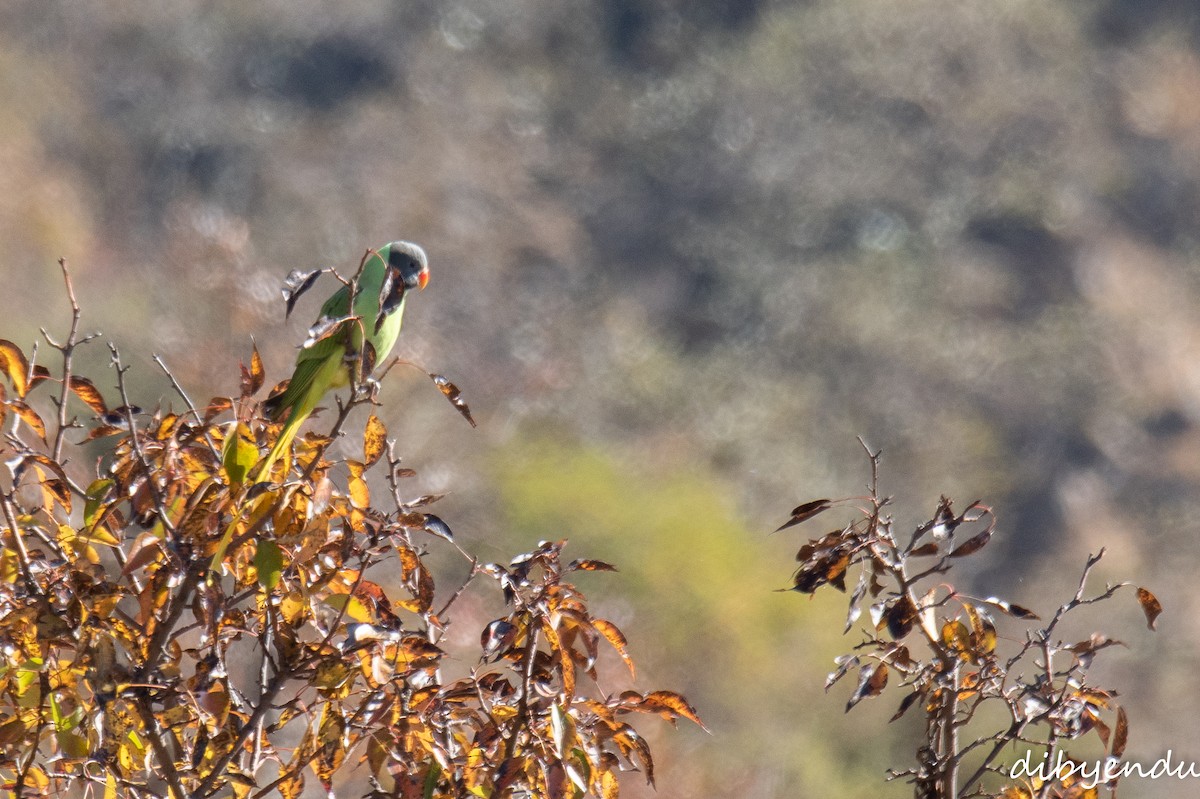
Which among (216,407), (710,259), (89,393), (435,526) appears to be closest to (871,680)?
(435,526)

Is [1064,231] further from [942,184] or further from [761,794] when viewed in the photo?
[761,794]

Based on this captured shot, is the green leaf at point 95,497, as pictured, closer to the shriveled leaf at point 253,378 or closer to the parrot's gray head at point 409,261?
the shriveled leaf at point 253,378

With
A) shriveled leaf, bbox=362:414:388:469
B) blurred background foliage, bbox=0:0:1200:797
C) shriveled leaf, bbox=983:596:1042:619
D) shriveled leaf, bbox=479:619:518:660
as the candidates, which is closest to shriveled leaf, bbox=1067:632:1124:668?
shriveled leaf, bbox=983:596:1042:619

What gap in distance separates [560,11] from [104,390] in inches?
248

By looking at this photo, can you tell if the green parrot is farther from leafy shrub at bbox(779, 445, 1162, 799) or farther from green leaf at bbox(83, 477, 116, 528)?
leafy shrub at bbox(779, 445, 1162, 799)

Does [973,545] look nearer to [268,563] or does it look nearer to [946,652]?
[946,652]

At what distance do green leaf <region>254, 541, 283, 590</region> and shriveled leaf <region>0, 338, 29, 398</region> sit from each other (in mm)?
471

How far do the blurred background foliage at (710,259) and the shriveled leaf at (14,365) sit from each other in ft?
15.8

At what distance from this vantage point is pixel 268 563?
4.70 feet

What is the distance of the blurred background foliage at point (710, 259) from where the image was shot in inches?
276

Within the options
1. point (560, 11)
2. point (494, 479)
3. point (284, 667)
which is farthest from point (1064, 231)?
point (284, 667)

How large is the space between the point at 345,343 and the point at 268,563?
0.42 metres

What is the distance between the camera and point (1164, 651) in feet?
23.1

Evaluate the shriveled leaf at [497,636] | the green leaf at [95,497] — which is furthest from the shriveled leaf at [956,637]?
the green leaf at [95,497]
